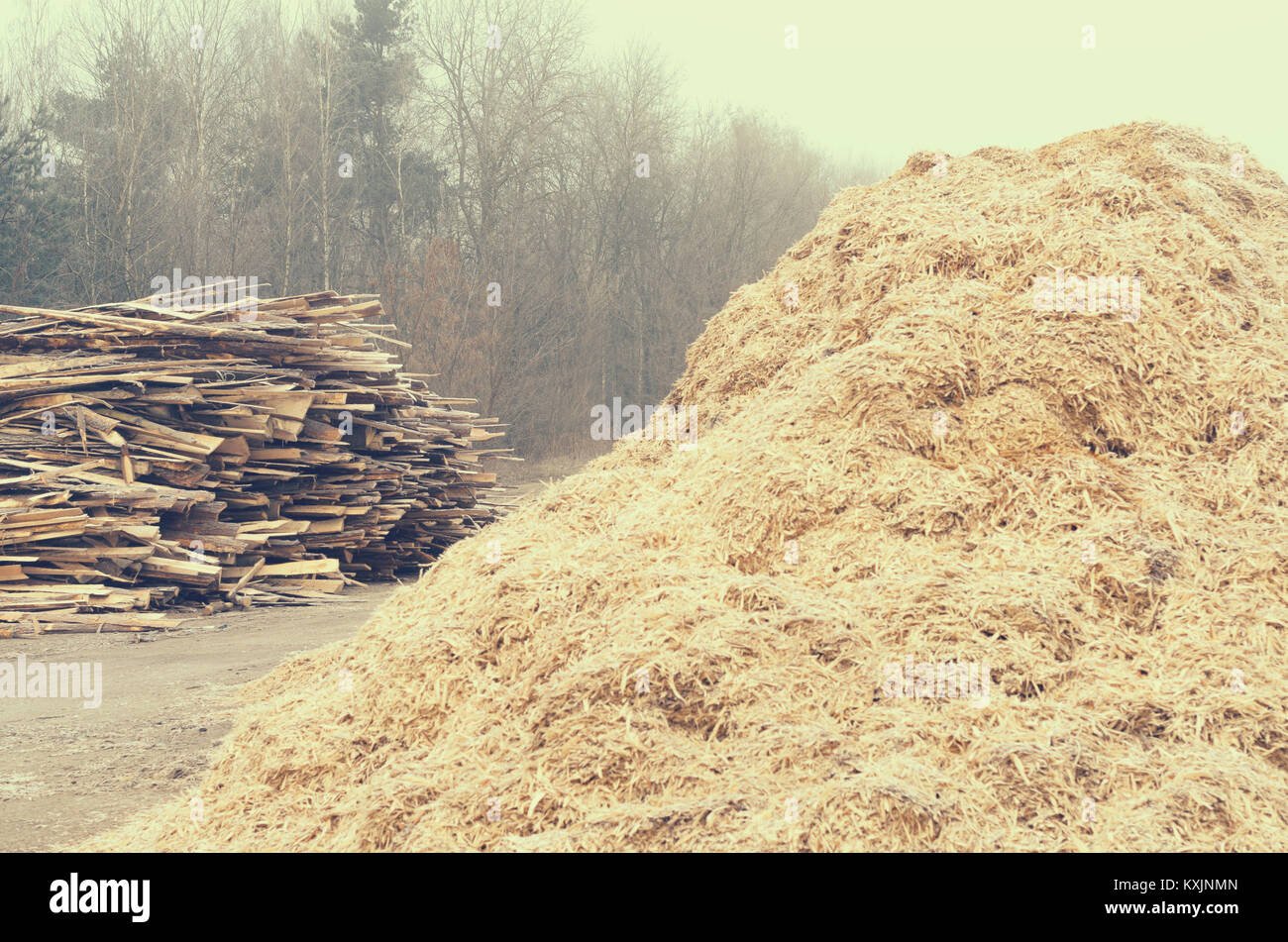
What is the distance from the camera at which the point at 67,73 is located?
94.0ft

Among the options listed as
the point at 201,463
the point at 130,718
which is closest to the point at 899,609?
the point at 130,718

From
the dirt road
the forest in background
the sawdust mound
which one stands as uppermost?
the forest in background

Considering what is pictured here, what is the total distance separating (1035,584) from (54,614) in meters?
8.72

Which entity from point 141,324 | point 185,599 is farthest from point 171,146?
point 185,599

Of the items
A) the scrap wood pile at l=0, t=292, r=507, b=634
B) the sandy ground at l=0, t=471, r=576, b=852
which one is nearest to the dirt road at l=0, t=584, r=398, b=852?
the sandy ground at l=0, t=471, r=576, b=852

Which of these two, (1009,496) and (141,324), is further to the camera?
(141,324)

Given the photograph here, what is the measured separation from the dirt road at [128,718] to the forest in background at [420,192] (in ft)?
50.0

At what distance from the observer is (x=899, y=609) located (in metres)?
4.30

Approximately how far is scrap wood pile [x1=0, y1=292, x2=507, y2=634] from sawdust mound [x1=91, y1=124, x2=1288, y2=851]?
5.09m

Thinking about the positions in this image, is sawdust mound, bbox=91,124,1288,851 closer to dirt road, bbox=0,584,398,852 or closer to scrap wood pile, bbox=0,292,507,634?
dirt road, bbox=0,584,398,852

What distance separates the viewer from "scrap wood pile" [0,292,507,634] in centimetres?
1021

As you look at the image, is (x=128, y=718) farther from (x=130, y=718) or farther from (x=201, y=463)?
(x=201, y=463)
